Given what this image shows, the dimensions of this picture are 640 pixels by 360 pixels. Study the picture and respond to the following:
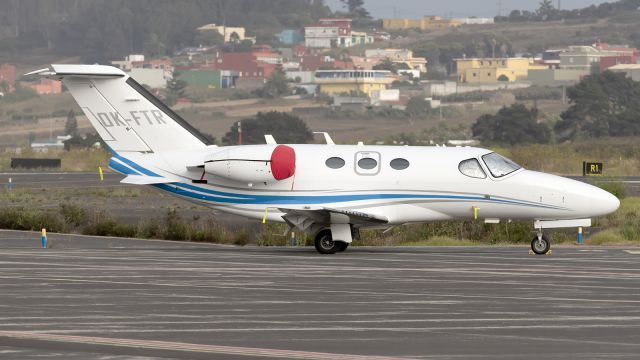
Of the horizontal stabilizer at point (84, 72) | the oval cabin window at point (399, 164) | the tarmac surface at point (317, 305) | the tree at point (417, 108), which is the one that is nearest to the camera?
the tarmac surface at point (317, 305)

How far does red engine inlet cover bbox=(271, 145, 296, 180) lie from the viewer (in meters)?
27.9

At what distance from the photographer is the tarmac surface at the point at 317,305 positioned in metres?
15.2

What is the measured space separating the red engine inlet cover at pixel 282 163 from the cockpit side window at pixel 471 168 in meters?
3.65

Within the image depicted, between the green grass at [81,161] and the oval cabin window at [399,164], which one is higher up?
the oval cabin window at [399,164]

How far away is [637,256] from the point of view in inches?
1080

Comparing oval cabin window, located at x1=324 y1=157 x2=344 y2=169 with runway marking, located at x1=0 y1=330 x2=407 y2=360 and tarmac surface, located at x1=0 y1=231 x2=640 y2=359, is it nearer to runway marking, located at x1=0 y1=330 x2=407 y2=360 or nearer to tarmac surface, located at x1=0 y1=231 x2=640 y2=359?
tarmac surface, located at x1=0 y1=231 x2=640 y2=359

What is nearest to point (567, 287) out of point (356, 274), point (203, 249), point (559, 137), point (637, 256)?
point (356, 274)

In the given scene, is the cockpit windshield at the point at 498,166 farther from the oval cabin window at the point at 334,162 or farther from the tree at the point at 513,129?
the tree at the point at 513,129

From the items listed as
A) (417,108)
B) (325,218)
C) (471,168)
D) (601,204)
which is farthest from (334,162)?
(417,108)

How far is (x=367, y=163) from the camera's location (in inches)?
1110

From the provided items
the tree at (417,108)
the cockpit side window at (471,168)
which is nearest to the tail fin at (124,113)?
the cockpit side window at (471,168)

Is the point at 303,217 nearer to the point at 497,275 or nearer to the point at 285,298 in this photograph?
the point at 497,275

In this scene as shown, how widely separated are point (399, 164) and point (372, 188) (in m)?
0.80

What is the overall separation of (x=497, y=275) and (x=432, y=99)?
6683 inches
